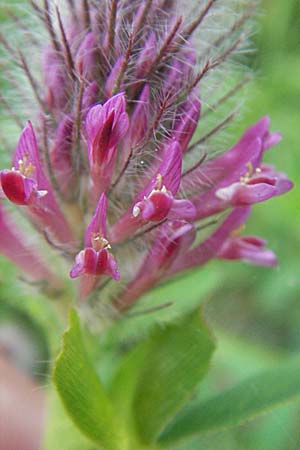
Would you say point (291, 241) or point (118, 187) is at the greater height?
point (118, 187)

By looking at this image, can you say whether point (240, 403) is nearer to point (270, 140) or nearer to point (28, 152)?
point (270, 140)

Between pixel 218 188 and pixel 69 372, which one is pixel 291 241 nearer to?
pixel 218 188

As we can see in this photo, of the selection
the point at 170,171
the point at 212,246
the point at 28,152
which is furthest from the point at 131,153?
the point at 212,246

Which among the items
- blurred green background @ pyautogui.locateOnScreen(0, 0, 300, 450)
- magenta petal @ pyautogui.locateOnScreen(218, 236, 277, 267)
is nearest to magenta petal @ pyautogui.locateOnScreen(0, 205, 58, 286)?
magenta petal @ pyautogui.locateOnScreen(218, 236, 277, 267)

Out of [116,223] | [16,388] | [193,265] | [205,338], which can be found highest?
[116,223]

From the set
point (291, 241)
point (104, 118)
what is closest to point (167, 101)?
point (104, 118)

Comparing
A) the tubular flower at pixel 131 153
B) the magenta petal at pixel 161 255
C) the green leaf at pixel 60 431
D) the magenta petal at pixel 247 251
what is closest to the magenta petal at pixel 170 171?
the tubular flower at pixel 131 153

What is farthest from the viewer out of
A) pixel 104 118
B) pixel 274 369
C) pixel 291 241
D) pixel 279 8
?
pixel 279 8
